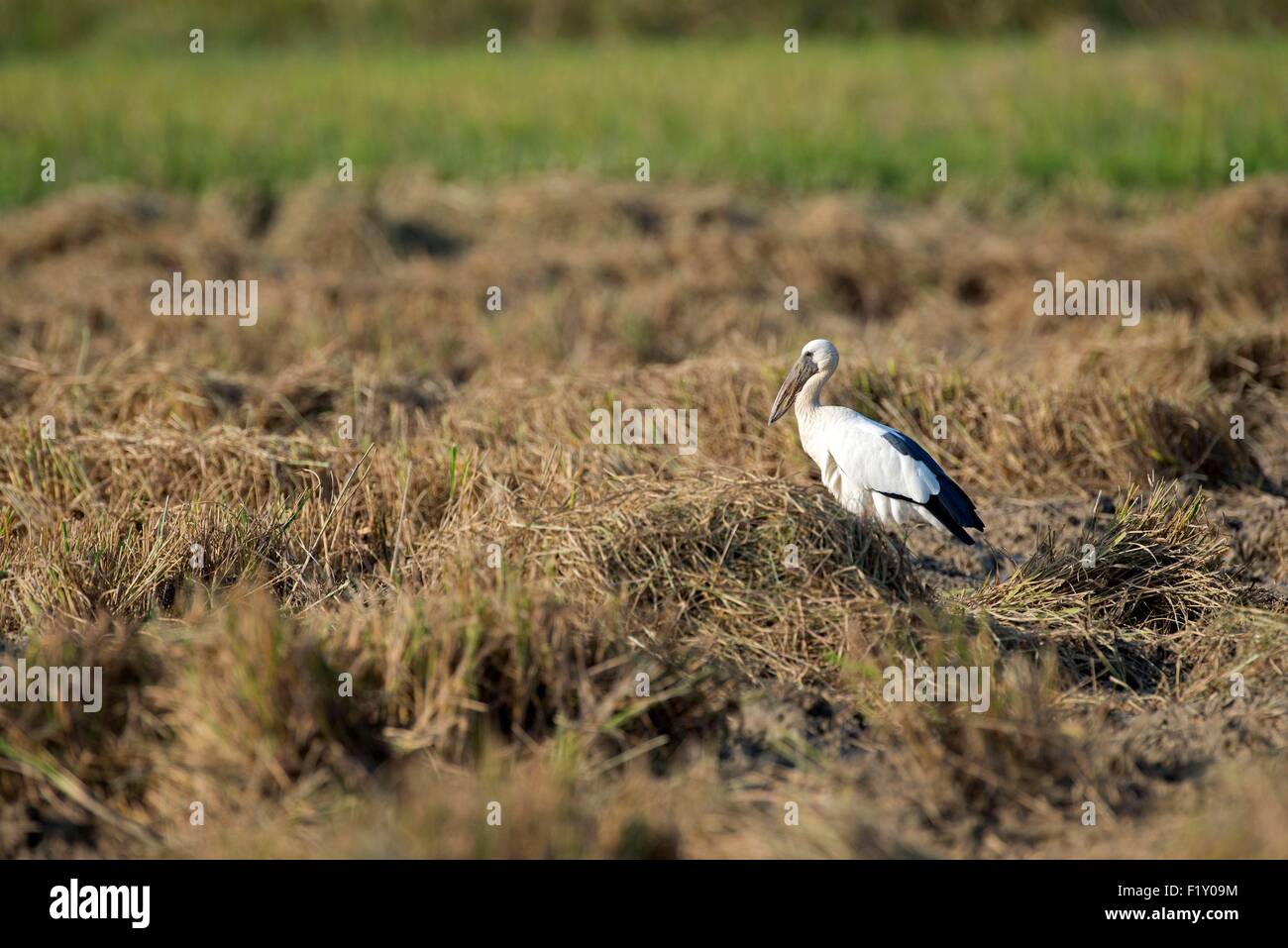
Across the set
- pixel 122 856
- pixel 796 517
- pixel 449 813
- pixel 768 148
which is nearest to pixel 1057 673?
pixel 796 517

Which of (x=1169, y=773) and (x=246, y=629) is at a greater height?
(x=246, y=629)

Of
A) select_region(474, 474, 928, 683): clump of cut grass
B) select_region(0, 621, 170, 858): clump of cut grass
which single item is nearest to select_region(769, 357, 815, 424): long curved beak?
select_region(474, 474, 928, 683): clump of cut grass

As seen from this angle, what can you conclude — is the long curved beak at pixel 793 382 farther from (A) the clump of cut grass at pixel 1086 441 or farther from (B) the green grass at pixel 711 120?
(B) the green grass at pixel 711 120

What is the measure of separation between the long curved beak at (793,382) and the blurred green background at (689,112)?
20.5ft

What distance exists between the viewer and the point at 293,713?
3.29 m

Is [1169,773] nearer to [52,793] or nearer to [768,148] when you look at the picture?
[52,793]

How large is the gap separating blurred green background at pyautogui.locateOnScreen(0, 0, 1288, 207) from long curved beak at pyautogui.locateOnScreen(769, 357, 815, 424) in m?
6.24

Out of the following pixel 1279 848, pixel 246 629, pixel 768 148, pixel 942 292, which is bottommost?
pixel 1279 848

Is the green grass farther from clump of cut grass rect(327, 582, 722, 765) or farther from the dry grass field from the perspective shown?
clump of cut grass rect(327, 582, 722, 765)

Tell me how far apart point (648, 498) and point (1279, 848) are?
2200mm

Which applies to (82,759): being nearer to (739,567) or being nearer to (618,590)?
(618,590)

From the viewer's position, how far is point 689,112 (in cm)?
1322

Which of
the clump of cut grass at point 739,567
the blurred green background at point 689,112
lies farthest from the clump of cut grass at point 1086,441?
the blurred green background at point 689,112
